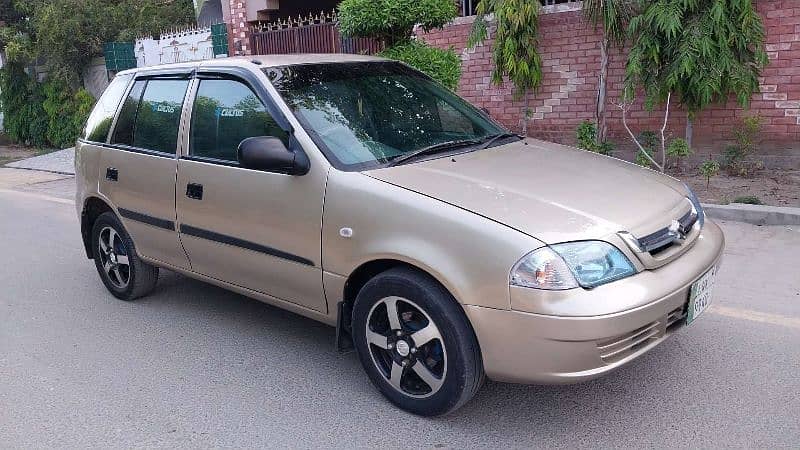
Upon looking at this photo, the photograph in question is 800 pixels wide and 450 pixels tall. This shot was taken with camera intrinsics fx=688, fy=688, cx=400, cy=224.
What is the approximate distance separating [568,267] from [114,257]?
3.74 meters

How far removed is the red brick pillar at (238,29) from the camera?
1357cm

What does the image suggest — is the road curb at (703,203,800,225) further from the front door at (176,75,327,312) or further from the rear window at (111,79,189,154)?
the rear window at (111,79,189,154)

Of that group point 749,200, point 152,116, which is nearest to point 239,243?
point 152,116

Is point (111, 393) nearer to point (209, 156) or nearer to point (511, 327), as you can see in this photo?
point (209, 156)

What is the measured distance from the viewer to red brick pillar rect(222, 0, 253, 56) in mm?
13570

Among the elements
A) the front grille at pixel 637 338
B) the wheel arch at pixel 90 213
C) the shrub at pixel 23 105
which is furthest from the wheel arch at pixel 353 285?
the shrub at pixel 23 105

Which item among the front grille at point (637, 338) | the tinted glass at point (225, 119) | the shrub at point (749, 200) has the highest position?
the tinted glass at point (225, 119)

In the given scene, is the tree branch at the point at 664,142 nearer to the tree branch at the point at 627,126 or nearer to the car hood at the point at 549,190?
the tree branch at the point at 627,126

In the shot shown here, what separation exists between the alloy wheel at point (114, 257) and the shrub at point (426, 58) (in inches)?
130

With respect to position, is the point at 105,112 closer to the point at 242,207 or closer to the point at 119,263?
the point at 119,263

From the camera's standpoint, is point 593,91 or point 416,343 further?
point 593,91

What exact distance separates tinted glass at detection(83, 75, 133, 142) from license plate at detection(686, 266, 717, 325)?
13.4 ft

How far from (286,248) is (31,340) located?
2.23m

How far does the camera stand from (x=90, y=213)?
5.38m
